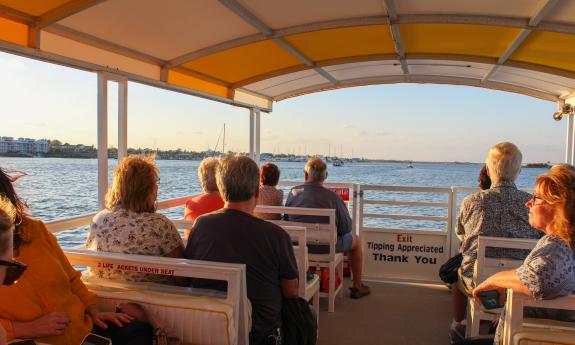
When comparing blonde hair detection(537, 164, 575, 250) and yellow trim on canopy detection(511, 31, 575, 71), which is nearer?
blonde hair detection(537, 164, 575, 250)

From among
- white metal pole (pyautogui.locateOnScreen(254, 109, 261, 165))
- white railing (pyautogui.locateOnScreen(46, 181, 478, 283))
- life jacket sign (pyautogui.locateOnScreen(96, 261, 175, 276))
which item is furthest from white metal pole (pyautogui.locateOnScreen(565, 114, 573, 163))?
life jacket sign (pyautogui.locateOnScreen(96, 261, 175, 276))

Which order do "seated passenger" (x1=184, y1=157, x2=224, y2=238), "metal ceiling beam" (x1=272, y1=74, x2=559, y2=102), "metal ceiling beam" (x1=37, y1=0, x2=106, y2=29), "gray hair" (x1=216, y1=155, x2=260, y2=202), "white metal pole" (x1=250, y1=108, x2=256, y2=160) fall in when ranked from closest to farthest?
"gray hair" (x1=216, y1=155, x2=260, y2=202) < "metal ceiling beam" (x1=37, y1=0, x2=106, y2=29) < "seated passenger" (x1=184, y1=157, x2=224, y2=238) < "metal ceiling beam" (x1=272, y1=74, x2=559, y2=102) < "white metal pole" (x1=250, y1=108, x2=256, y2=160)

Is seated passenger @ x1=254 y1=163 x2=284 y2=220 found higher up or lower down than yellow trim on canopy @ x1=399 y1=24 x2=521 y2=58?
lower down

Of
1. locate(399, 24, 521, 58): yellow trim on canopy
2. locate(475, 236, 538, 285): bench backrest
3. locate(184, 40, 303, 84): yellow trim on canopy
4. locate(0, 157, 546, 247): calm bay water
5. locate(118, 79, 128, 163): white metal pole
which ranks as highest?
locate(399, 24, 521, 58): yellow trim on canopy

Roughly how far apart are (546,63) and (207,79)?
333 centimetres

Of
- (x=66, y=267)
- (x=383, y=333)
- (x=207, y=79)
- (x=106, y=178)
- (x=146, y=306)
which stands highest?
(x=207, y=79)

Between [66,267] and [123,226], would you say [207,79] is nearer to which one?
[123,226]

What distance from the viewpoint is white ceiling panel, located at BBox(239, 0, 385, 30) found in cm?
319

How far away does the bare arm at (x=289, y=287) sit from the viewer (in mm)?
2209

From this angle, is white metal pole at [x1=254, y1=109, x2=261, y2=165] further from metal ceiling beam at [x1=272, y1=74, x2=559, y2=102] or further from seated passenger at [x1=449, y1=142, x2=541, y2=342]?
seated passenger at [x1=449, y1=142, x2=541, y2=342]

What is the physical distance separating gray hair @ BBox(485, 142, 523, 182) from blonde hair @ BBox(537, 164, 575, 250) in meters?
1.06

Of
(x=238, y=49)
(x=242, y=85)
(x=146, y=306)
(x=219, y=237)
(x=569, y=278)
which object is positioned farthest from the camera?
(x=242, y=85)

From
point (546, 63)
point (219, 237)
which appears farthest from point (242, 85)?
point (219, 237)

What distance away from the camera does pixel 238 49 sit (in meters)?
4.23
